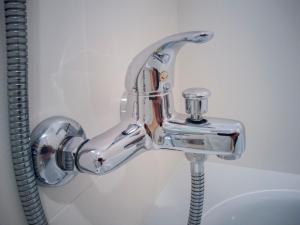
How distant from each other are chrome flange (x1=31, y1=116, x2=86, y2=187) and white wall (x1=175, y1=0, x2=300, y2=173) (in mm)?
422

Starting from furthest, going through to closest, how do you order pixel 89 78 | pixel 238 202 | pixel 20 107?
pixel 238 202
pixel 89 78
pixel 20 107

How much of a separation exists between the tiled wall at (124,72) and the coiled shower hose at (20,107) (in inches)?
0.6

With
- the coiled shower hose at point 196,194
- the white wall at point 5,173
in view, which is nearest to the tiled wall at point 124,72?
the white wall at point 5,173

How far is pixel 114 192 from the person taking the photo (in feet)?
1.31

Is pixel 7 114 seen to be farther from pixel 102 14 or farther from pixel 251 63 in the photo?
pixel 251 63

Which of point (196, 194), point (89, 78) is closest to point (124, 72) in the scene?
point (89, 78)

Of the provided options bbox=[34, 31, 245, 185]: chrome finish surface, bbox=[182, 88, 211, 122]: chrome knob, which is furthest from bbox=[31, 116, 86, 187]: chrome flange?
bbox=[182, 88, 211, 122]: chrome knob

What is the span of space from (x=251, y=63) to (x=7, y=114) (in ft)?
1.73

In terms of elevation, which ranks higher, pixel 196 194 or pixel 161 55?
pixel 161 55

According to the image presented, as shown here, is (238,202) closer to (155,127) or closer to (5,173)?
(155,127)

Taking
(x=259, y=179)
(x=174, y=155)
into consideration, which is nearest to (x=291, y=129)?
(x=259, y=179)

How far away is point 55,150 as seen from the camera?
269 millimetres

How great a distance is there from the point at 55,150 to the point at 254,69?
0.49 meters

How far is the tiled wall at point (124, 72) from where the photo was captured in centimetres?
27
